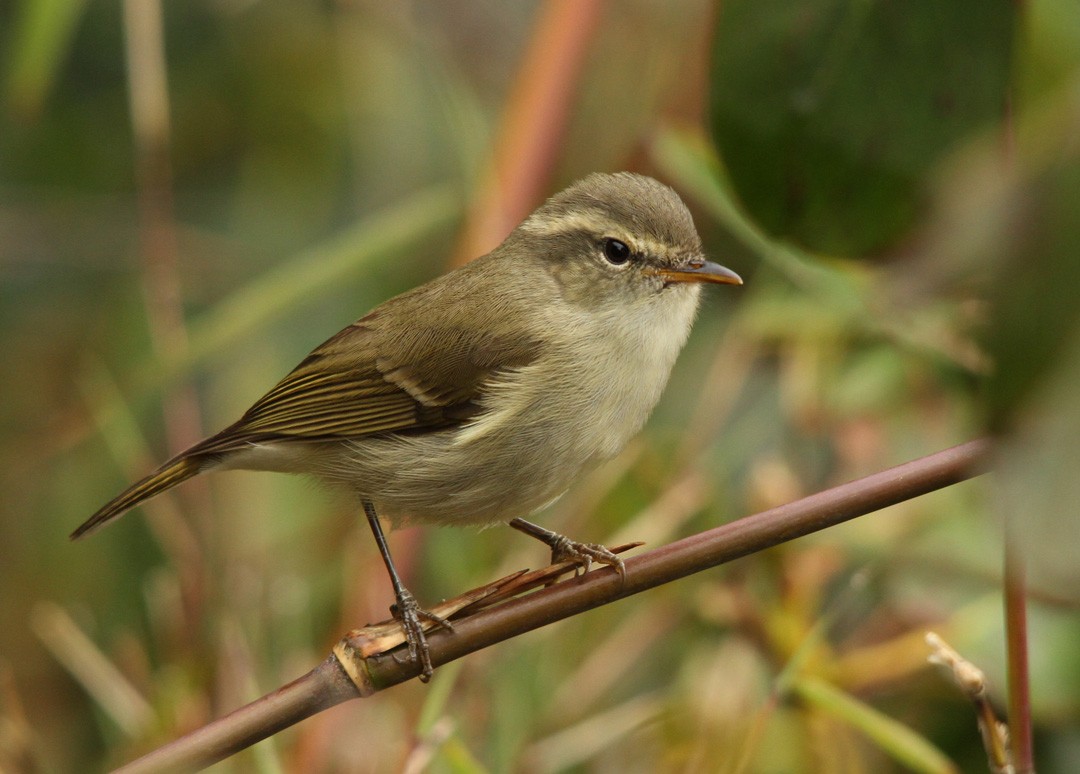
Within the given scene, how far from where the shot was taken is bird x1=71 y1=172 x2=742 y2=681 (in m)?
2.60

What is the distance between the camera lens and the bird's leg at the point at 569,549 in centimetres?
238

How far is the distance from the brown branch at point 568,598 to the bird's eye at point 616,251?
113 centimetres

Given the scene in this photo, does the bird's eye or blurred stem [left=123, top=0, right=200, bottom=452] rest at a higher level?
blurred stem [left=123, top=0, right=200, bottom=452]

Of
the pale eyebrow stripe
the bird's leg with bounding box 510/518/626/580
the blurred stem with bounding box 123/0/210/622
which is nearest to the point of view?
the bird's leg with bounding box 510/518/626/580

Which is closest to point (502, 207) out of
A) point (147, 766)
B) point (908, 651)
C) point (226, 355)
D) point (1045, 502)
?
point (226, 355)

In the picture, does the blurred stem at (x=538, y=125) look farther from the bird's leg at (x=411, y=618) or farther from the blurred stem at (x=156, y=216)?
the bird's leg at (x=411, y=618)

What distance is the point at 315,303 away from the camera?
4.62 m

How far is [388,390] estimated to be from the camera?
2.86 metres

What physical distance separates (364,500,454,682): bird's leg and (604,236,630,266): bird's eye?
781 mm

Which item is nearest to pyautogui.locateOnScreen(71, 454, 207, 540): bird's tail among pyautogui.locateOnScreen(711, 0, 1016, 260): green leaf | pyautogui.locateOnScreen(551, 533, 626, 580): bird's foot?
pyautogui.locateOnScreen(551, 533, 626, 580): bird's foot

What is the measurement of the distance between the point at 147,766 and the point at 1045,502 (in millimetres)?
1209

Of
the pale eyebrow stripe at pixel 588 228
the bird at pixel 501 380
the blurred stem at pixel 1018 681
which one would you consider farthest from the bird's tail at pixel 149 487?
the blurred stem at pixel 1018 681

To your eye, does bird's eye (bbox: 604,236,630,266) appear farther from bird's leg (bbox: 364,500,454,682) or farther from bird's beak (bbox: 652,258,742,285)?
bird's leg (bbox: 364,500,454,682)

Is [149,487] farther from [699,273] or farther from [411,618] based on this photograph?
[699,273]
